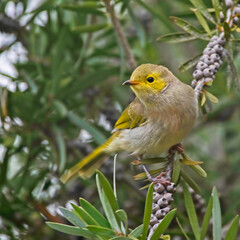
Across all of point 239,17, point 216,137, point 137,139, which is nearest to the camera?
point 239,17

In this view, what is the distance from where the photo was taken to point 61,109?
2.09 meters

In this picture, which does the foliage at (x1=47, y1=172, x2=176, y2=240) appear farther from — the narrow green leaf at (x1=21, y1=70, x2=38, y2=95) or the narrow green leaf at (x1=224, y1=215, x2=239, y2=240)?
the narrow green leaf at (x1=21, y1=70, x2=38, y2=95)

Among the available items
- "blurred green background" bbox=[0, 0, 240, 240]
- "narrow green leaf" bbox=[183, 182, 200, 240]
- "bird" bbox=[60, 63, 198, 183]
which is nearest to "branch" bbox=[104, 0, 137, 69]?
"blurred green background" bbox=[0, 0, 240, 240]

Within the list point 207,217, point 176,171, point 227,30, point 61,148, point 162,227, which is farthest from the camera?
point 61,148

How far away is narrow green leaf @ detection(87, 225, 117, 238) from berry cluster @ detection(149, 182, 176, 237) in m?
0.13

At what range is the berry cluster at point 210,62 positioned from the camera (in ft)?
5.12

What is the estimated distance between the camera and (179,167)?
1495mm

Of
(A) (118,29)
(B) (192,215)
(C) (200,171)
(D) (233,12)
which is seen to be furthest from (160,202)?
(A) (118,29)

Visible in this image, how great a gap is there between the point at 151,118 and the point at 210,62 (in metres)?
0.47

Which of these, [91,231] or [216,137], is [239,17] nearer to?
[91,231]

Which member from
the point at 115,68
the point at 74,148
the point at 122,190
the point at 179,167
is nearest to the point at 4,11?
the point at 115,68

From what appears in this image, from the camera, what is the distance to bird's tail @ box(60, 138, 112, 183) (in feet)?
6.89

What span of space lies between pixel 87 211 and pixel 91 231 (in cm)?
6

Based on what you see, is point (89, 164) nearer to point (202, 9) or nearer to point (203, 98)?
point (203, 98)
